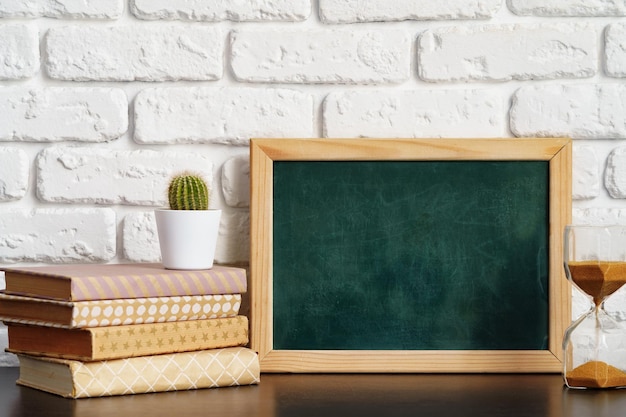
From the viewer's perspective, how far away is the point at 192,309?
118 cm

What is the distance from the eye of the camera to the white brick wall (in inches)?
53.7

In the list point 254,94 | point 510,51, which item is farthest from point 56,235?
point 510,51

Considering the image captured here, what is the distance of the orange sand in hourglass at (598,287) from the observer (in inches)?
45.8

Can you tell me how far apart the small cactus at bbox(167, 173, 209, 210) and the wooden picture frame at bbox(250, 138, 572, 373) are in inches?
4.3

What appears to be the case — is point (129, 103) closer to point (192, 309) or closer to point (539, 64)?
point (192, 309)

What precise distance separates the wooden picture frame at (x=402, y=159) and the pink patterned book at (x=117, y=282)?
0.11 meters

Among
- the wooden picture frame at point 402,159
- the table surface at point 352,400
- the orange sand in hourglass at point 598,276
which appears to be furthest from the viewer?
the wooden picture frame at point 402,159

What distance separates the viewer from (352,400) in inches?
43.8

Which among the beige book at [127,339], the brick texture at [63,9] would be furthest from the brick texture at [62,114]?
the beige book at [127,339]

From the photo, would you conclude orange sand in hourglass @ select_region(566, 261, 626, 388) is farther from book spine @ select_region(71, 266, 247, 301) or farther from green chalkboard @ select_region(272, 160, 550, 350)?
book spine @ select_region(71, 266, 247, 301)

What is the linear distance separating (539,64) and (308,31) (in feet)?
1.23

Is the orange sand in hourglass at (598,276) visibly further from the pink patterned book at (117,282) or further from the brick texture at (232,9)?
the brick texture at (232,9)

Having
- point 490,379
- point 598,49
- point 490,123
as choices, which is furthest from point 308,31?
point 490,379

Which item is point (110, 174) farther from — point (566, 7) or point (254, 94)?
point (566, 7)
